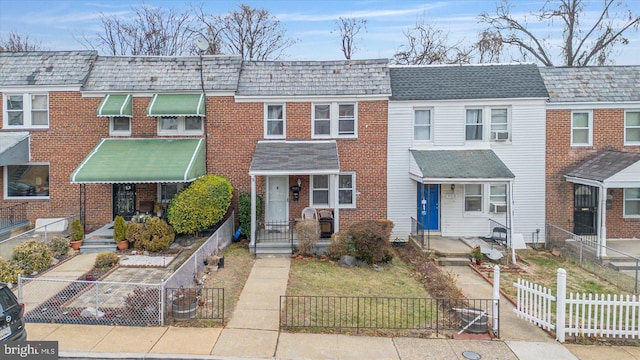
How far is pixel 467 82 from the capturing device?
17.5 meters

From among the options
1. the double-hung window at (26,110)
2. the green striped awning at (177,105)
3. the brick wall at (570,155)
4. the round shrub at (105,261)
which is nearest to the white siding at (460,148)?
the brick wall at (570,155)

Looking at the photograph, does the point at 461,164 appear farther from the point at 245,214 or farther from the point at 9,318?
the point at 9,318

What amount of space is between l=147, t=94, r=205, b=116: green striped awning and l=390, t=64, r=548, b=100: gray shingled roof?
294 inches

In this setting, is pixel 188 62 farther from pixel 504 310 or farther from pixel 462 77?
pixel 504 310

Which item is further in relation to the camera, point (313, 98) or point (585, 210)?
point (585, 210)

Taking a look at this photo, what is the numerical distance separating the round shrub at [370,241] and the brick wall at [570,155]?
26.0 feet

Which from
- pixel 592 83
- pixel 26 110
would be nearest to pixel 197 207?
pixel 26 110

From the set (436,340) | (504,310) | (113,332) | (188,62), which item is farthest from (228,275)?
(188,62)

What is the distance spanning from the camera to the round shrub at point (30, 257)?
11.7 meters

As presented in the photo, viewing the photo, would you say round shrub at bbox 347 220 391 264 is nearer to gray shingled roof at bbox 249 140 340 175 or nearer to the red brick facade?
gray shingled roof at bbox 249 140 340 175

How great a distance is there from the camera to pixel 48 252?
41.4 ft

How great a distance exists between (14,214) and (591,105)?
22.9 meters

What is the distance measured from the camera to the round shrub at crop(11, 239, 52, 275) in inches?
461

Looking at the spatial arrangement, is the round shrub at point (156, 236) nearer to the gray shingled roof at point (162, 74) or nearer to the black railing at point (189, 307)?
the black railing at point (189, 307)
